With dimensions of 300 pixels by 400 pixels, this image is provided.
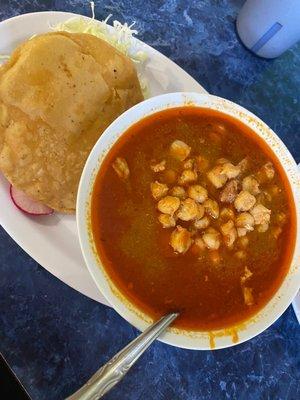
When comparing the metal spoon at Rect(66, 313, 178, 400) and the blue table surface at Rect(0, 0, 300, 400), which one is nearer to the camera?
the metal spoon at Rect(66, 313, 178, 400)

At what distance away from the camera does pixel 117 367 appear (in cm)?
169

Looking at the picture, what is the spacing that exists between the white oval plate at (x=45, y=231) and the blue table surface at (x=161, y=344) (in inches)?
8.6

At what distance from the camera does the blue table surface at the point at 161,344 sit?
2355 millimetres

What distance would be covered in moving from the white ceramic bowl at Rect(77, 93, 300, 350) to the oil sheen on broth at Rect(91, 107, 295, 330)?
3 cm

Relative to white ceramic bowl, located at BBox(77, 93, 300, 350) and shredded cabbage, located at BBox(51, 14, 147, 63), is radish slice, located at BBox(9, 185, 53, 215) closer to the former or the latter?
white ceramic bowl, located at BBox(77, 93, 300, 350)

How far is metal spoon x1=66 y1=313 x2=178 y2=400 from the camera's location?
1590 millimetres

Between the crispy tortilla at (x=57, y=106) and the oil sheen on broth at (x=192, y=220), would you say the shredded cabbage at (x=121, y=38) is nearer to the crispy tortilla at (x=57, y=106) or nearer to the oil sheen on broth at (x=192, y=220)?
the crispy tortilla at (x=57, y=106)

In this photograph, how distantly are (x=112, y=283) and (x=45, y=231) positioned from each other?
0.46 meters

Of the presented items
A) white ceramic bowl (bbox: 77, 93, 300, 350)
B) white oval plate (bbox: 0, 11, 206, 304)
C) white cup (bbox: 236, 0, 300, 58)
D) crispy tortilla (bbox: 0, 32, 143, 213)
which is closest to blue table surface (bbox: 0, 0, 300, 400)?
white cup (bbox: 236, 0, 300, 58)

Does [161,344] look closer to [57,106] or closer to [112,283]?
[112,283]

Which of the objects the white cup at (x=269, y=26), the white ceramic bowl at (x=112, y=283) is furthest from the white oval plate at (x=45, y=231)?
the white cup at (x=269, y=26)

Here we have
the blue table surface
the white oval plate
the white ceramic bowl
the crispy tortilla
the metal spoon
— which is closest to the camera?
the metal spoon

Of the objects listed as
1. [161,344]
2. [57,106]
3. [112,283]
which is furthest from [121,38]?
[161,344]

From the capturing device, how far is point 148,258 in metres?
1.96
